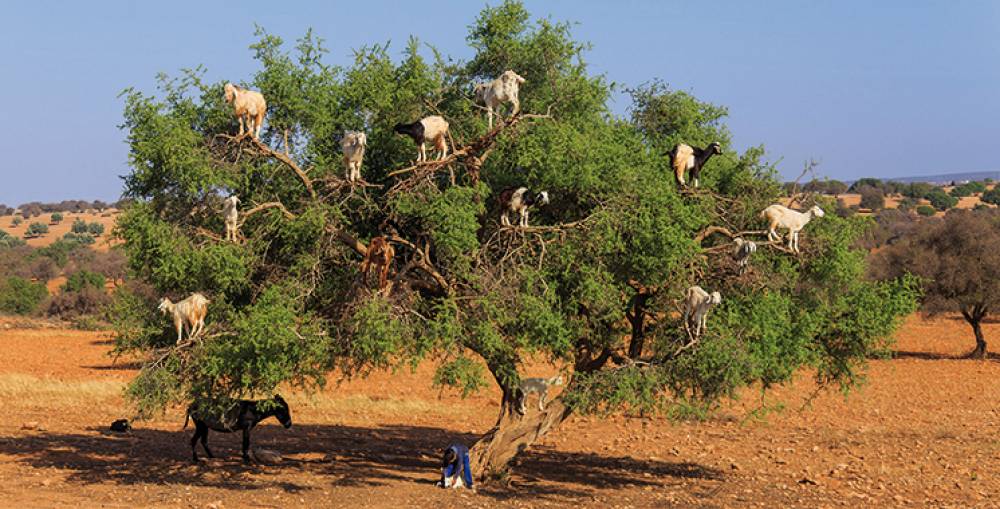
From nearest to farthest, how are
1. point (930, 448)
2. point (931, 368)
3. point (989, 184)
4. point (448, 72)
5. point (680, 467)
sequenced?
1. point (448, 72)
2. point (680, 467)
3. point (930, 448)
4. point (931, 368)
5. point (989, 184)

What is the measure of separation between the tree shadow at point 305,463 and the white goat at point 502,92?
226 inches

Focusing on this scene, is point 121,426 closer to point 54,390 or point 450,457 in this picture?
point 54,390

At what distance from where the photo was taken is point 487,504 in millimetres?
15102

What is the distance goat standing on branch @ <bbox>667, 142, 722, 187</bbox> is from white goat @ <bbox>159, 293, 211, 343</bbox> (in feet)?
21.8

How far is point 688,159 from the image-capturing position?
14906mm

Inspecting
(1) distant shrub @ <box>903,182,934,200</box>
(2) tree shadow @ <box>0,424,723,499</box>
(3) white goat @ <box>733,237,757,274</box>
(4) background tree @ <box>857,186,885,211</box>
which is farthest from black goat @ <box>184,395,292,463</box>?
(1) distant shrub @ <box>903,182,934,200</box>

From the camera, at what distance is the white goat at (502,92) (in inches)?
568

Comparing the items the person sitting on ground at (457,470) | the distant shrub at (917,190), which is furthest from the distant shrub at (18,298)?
the distant shrub at (917,190)

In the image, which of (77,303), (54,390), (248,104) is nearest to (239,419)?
(248,104)

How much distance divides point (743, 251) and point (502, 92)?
386 cm

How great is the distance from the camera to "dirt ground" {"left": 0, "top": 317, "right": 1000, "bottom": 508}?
52.6 feet

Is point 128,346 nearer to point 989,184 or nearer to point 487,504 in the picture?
point 487,504

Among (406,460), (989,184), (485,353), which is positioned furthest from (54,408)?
(989,184)

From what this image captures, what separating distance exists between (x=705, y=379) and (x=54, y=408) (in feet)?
55.5
